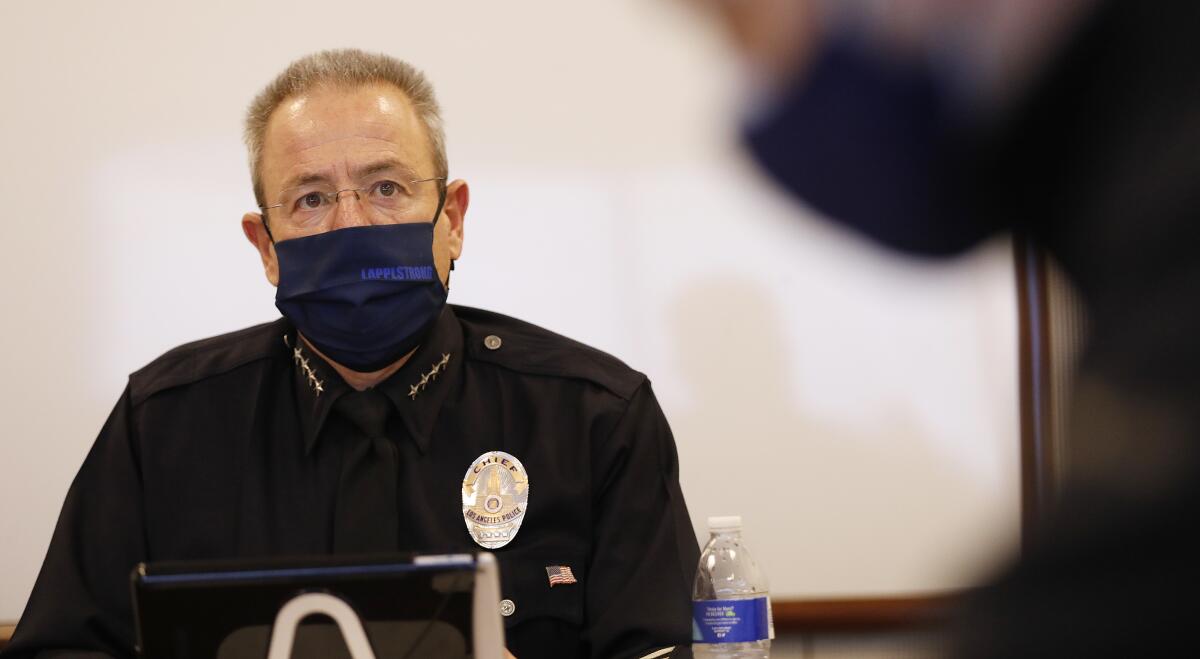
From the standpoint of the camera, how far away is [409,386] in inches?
81.4

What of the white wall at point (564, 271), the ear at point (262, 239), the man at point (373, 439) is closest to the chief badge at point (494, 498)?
the man at point (373, 439)

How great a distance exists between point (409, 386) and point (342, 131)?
41 centimetres

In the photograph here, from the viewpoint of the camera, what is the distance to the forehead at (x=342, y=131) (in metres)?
2.07

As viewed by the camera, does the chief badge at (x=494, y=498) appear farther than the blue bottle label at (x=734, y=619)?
Yes

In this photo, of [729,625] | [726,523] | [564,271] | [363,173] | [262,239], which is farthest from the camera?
[564,271]

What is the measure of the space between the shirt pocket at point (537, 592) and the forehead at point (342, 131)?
2.11ft

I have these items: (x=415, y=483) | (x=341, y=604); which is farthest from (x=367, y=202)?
(x=341, y=604)

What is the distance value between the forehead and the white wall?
60cm

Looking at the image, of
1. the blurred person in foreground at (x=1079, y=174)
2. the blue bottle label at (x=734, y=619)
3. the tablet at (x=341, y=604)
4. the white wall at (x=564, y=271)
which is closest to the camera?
the blurred person in foreground at (x=1079, y=174)

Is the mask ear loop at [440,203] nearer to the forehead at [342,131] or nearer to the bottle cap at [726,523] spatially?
the forehead at [342,131]

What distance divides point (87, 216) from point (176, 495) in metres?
0.91

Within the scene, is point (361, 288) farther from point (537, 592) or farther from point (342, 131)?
point (537, 592)

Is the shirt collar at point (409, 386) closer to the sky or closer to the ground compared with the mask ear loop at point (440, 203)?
closer to the ground

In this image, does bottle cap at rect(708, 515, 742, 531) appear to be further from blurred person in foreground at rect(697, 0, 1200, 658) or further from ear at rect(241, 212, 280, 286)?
blurred person in foreground at rect(697, 0, 1200, 658)
